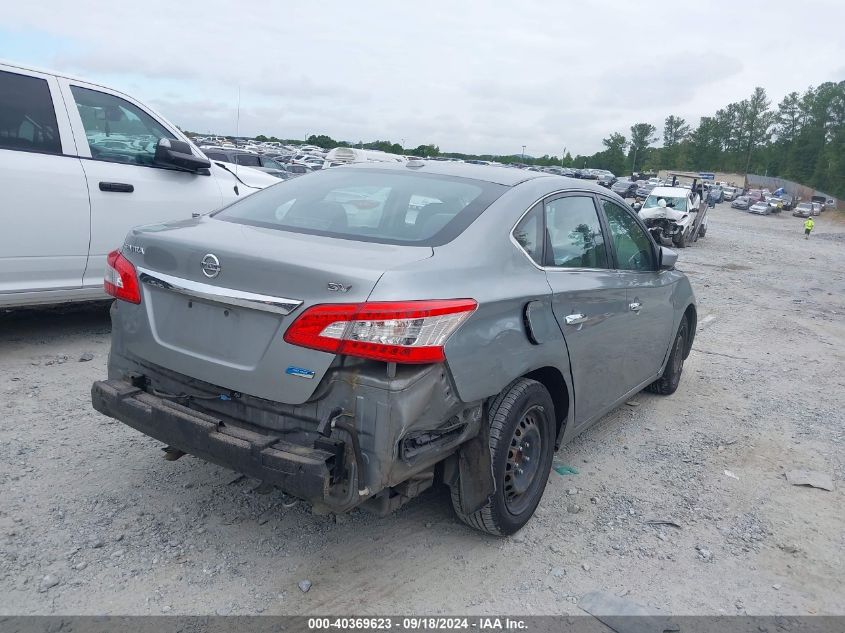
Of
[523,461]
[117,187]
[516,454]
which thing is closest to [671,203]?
[117,187]

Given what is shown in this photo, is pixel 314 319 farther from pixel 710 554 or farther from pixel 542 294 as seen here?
pixel 710 554

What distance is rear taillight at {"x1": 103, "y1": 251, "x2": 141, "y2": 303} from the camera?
3.23 meters

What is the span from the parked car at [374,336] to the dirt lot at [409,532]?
36 cm

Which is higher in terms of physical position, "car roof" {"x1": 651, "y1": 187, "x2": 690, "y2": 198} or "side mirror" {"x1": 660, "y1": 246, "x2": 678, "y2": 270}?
"side mirror" {"x1": 660, "y1": 246, "x2": 678, "y2": 270}

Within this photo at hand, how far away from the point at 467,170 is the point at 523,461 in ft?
5.36

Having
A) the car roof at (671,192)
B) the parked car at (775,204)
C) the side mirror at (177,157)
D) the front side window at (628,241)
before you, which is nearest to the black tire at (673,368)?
the front side window at (628,241)

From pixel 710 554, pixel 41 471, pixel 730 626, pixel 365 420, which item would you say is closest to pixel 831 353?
pixel 710 554

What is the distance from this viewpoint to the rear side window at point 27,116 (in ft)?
16.5

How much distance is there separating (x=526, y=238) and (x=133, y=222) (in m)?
3.60

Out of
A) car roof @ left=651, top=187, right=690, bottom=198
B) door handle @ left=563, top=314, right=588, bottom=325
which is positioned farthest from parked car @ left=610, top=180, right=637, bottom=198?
door handle @ left=563, top=314, right=588, bottom=325

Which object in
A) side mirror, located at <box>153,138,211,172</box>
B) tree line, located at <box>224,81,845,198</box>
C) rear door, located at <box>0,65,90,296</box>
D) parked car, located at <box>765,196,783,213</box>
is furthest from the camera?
tree line, located at <box>224,81,845,198</box>

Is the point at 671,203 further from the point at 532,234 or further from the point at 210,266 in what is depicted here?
the point at 210,266

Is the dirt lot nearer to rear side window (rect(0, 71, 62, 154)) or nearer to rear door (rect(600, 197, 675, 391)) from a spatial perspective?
rear door (rect(600, 197, 675, 391))

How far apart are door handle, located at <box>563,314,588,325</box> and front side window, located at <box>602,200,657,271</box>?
80 centimetres
